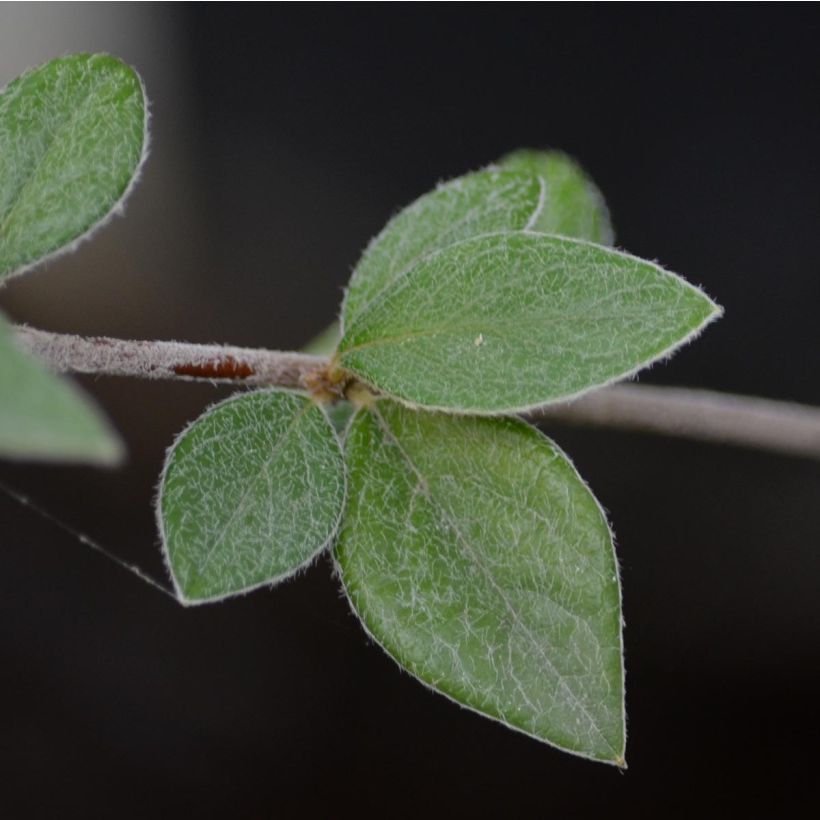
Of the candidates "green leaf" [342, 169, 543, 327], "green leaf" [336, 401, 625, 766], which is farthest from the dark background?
"green leaf" [336, 401, 625, 766]

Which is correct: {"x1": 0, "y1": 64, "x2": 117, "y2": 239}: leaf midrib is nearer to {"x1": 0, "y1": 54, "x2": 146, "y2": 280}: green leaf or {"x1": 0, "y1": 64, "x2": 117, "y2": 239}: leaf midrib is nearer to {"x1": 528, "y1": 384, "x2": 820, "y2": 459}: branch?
{"x1": 0, "y1": 54, "x2": 146, "y2": 280}: green leaf

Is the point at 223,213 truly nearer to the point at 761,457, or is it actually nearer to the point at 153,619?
the point at 153,619

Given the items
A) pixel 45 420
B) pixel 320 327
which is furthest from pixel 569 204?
pixel 320 327

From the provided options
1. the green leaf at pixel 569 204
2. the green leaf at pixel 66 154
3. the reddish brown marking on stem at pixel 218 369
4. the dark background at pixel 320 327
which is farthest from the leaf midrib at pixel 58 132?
the dark background at pixel 320 327

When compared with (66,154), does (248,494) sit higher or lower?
lower

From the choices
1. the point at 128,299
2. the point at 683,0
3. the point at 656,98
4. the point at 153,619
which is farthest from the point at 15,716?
the point at 683,0

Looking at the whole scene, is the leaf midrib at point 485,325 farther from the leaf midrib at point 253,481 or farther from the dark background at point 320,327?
the dark background at point 320,327

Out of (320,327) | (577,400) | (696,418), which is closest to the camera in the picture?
(577,400)

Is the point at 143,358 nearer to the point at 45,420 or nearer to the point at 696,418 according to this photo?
the point at 45,420
